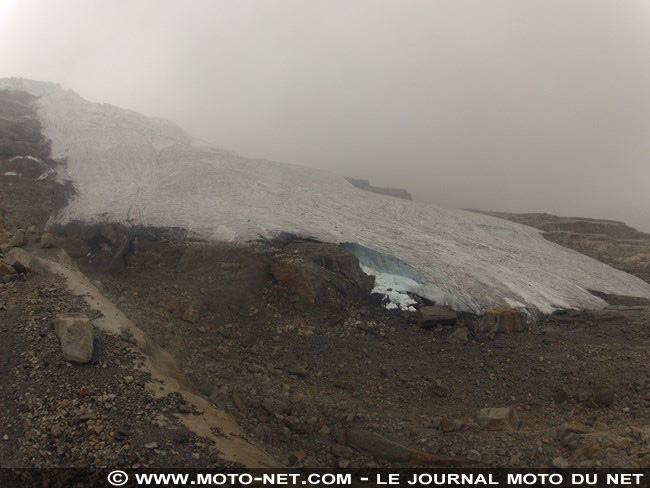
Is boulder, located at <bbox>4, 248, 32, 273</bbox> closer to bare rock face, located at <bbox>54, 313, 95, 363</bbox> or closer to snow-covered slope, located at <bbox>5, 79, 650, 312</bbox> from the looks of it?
bare rock face, located at <bbox>54, 313, 95, 363</bbox>

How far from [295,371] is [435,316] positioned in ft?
14.2

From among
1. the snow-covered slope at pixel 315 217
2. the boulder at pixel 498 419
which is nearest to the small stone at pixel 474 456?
the boulder at pixel 498 419

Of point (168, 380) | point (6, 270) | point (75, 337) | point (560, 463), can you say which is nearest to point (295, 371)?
point (168, 380)

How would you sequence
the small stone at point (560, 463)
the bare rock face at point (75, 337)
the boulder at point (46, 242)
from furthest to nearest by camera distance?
the boulder at point (46, 242) → the bare rock face at point (75, 337) → the small stone at point (560, 463)

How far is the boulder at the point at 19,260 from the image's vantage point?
431 inches

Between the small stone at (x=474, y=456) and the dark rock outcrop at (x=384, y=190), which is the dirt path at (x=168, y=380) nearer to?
the small stone at (x=474, y=456)

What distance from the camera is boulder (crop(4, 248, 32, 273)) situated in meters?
10.9

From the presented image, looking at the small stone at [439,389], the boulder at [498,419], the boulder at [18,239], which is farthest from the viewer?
the boulder at [18,239]

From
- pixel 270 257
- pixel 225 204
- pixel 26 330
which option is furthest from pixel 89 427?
pixel 225 204

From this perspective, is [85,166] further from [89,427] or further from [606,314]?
[606,314]

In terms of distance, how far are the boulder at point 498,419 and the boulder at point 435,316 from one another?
392cm

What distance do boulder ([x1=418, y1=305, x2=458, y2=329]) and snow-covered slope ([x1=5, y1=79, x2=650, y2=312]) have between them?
0.89m

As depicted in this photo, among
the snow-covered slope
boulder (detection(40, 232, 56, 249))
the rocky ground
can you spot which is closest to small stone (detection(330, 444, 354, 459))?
the rocky ground

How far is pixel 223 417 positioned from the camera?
8.53m
